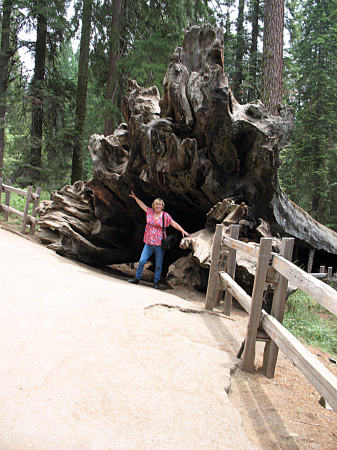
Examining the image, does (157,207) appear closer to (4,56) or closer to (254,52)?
(4,56)

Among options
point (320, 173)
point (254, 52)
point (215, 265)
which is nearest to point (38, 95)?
point (254, 52)

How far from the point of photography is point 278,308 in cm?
354

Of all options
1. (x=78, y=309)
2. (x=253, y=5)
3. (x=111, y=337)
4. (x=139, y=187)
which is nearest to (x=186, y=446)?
(x=111, y=337)

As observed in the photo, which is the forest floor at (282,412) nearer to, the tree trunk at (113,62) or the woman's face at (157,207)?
the woman's face at (157,207)

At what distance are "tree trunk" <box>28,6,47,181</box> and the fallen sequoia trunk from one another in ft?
19.6

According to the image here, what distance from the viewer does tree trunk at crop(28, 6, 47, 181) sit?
1527 cm

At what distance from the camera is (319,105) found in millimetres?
20281

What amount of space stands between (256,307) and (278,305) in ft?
0.83

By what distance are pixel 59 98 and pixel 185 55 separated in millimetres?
8731

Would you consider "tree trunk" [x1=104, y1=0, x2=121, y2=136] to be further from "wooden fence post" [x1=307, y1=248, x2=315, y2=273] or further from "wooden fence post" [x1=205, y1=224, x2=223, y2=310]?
"wooden fence post" [x1=205, y1=224, x2=223, y2=310]

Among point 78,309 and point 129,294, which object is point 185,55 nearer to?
point 129,294

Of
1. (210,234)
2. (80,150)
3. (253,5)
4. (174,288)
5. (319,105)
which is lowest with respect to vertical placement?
(174,288)

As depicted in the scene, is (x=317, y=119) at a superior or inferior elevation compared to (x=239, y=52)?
inferior

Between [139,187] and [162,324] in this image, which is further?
[139,187]
